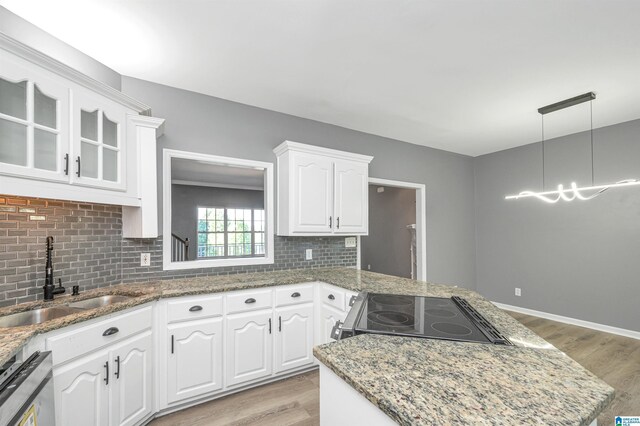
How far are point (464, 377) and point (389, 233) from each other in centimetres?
585

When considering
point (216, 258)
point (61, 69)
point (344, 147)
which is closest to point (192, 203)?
point (216, 258)

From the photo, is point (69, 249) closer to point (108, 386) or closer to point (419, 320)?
point (108, 386)

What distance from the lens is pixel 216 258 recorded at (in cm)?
284

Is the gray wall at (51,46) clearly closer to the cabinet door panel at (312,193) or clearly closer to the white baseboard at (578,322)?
the cabinet door panel at (312,193)

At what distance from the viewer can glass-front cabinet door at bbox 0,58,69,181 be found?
1450mm

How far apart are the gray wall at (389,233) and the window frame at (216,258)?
3.74 metres

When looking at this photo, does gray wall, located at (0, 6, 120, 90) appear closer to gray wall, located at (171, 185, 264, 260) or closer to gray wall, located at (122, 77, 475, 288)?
gray wall, located at (122, 77, 475, 288)

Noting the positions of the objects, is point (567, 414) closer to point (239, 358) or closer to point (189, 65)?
point (239, 358)

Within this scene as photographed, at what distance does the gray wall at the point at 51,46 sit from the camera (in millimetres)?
Result: 1717

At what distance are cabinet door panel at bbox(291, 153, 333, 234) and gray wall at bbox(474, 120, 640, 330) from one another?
3.35 metres

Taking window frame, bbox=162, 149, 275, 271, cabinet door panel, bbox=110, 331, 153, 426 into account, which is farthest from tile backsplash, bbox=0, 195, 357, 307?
cabinet door panel, bbox=110, 331, 153, 426

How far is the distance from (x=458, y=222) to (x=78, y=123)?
4945 mm

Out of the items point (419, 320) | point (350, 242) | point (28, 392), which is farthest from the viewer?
point (350, 242)

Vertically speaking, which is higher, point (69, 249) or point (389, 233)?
point (69, 249)
